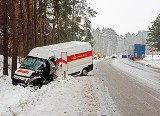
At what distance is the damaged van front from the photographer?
73.4 ft

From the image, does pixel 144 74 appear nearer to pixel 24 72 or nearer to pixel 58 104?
pixel 24 72

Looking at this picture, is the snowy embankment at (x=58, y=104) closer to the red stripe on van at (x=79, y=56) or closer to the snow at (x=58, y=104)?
the snow at (x=58, y=104)

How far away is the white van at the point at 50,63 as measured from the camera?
22.7 metres

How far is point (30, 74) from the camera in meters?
22.7

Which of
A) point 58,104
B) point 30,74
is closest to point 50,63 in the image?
point 30,74

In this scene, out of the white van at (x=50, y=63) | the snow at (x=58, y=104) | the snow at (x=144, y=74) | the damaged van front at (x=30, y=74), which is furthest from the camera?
the snow at (x=144, y=74)

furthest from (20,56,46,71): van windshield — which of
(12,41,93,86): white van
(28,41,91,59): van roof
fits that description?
(28,41,91,59): van roof

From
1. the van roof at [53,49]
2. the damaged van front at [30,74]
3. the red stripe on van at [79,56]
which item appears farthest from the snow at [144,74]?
the damaged van front at [30,74]

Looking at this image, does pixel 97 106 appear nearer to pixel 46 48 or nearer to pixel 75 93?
pixel 75 93

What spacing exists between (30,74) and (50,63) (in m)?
2.42

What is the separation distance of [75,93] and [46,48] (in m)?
9.32

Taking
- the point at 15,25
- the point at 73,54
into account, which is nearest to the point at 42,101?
the point at 15,25

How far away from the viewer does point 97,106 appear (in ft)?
46.3

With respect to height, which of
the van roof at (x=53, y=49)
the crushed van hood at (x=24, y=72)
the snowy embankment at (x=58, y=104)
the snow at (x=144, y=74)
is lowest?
the snow at (x=144, y=74)
